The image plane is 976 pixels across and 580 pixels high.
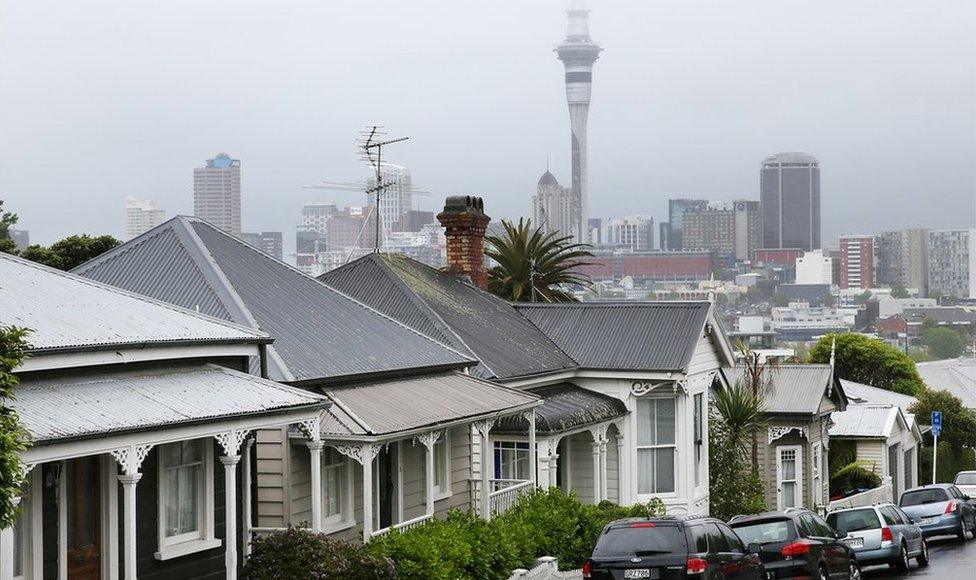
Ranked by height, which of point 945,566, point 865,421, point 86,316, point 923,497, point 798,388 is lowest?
point 945,566

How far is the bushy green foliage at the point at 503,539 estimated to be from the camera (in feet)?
65.0

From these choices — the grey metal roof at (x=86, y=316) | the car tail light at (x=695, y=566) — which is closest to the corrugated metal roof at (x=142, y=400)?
the grey metal roof at (x=86, y=316)

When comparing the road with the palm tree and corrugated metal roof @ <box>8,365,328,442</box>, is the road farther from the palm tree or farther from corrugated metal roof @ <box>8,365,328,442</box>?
the palm tree

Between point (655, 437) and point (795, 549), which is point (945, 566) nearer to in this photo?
point (655, 437)

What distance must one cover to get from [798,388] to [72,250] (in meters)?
22.4

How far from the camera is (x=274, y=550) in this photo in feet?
61.4

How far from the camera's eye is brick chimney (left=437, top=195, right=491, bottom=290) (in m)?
34.5

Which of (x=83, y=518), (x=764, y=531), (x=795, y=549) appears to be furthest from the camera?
(x=764, y=531)

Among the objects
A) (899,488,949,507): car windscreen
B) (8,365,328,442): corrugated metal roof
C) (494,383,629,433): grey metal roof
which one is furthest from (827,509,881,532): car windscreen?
(8,365,328,442): corrugated metal roof

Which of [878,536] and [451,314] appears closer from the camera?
[878,536]

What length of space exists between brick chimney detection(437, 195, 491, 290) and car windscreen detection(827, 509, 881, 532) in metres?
10.4

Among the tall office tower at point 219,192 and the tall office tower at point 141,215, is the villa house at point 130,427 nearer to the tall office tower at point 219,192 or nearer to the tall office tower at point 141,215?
the tall office tower at point 141,215

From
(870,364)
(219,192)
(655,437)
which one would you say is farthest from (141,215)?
(655,437)

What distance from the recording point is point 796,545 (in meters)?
22.1
